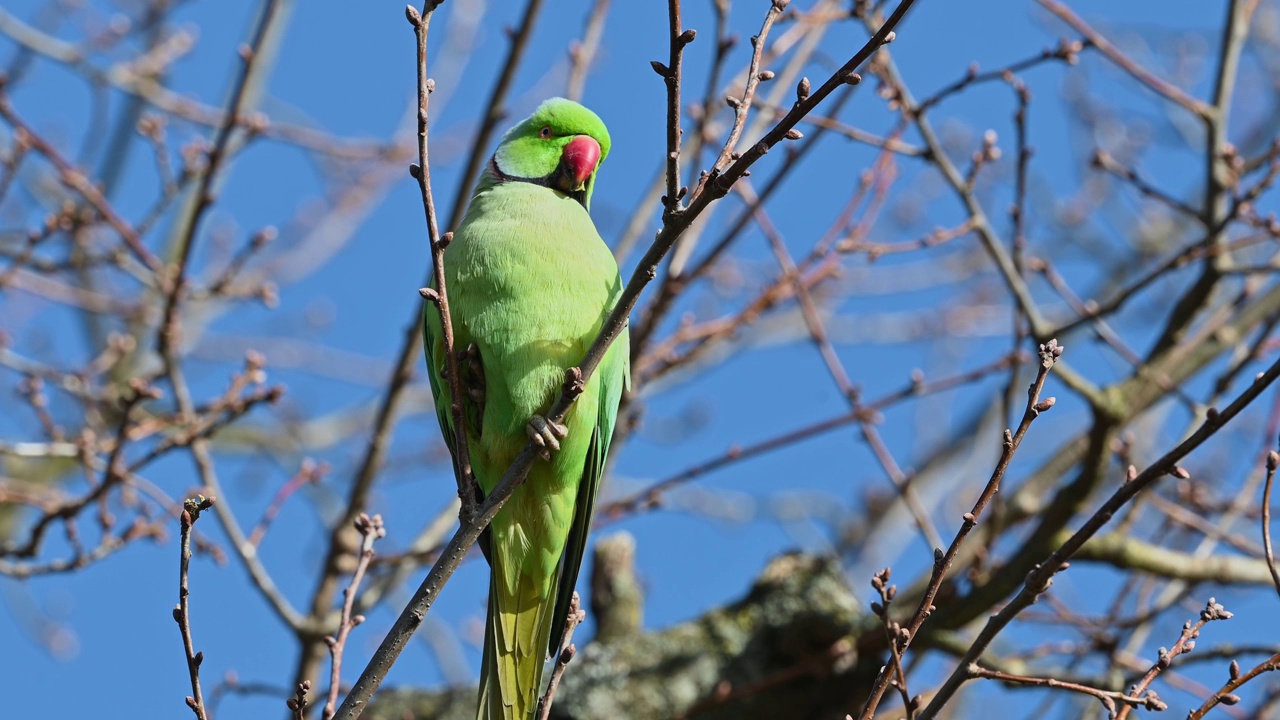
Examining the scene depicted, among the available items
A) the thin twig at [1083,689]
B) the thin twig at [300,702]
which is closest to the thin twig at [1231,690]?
the thin twig at [1083,689]

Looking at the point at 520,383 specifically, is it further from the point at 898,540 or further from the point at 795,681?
the point at 898,540

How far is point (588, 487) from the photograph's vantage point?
3.43 meters

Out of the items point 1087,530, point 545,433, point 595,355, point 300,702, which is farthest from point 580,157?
point 1087,530

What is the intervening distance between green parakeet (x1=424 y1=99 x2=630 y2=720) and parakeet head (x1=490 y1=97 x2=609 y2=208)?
150 millimetres

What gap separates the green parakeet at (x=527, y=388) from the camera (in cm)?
314

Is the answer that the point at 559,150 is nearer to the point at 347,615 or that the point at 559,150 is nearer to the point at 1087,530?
the point at 347,615

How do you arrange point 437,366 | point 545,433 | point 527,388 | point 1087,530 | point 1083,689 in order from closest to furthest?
point 1087,530, point 1083,689, point 545,433, point 527,388, point 437,366

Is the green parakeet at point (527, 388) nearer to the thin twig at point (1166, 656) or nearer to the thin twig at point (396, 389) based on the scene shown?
the thin twig at point (396, 389)

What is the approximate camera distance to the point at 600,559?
16.4ft

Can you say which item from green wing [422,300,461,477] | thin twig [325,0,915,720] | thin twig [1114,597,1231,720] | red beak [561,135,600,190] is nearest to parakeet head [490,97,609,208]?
red beak [561,135,600,190]

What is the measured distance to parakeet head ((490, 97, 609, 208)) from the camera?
372 cm

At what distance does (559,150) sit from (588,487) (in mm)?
1076

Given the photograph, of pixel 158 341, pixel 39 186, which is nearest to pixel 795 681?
pixel 158 341

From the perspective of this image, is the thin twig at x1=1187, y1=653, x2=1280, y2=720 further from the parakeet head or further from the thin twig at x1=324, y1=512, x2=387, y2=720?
the parakeet head
